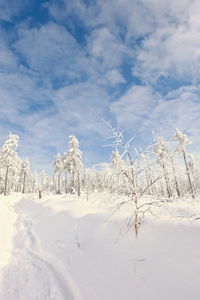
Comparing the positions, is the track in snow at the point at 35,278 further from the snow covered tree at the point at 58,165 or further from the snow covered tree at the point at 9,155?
the snow covered tree at the point at 58,165

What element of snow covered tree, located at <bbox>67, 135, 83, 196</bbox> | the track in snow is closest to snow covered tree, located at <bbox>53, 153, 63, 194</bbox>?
snow covered tree, located at <bbox>67, 135, 83, 196</bbox>

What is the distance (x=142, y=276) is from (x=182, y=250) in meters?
1.27

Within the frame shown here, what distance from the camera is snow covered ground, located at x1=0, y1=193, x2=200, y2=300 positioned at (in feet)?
15.4

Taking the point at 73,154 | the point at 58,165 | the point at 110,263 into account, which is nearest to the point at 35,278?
the point at 110,263

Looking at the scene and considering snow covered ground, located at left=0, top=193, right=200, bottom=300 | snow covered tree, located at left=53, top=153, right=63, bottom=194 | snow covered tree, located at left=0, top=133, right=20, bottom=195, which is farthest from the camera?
snow covered tree, located at left=53, top=153, right=63, bottom=194

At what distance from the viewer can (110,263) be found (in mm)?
6152

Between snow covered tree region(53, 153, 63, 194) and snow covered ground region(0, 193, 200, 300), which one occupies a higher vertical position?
snow covered tree region(53, 153, 63, 194)

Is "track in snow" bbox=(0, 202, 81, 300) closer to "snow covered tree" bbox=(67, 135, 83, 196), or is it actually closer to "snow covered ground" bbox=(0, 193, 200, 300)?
"snow covered ground" bbox=(0, 193, 200, 300)

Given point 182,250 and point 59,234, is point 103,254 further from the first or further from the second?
point 59,234

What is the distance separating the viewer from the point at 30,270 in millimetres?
6723

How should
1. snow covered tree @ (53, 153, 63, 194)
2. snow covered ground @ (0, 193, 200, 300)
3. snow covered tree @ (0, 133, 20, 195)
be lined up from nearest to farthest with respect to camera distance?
1. snow covered ground @ (0, 193, 200, 300)
2. snow covered tree @ (0, 133, 20, 195)
3. snow covered tree @ (53, 153, 63, 194)

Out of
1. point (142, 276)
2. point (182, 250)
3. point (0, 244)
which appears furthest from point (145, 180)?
point (0, 244)

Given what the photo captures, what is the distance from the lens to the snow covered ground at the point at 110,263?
470 cm

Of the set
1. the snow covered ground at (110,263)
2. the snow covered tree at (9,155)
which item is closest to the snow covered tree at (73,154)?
the snow covered tree at (9,155)
